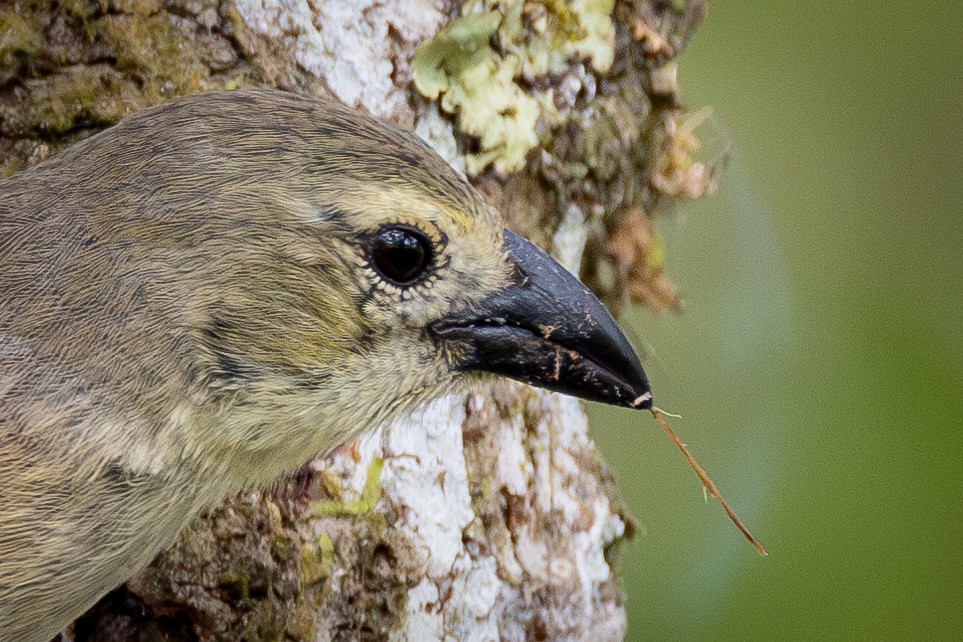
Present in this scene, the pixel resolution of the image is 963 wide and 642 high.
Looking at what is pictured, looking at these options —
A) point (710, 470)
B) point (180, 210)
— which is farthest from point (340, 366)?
point (710, 470)

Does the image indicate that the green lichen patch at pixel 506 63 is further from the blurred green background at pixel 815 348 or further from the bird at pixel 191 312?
the blurred green background at pixel 815 348

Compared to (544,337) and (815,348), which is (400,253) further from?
(815,348)

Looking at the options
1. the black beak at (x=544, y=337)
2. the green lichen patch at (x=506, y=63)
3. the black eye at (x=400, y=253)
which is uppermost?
the green lichen patch at (x=506, y=63)

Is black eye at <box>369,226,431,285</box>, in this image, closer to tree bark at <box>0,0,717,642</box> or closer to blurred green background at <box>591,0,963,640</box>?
tree bark at <box>0,0,717,642</box>

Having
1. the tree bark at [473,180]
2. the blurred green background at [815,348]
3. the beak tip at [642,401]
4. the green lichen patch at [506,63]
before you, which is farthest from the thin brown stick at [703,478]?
the blurred green background at [815,348]

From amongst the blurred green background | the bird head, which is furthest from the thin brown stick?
the blurred green background

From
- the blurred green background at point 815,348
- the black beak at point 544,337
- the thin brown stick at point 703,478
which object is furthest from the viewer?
the blurred green background at point 815,348

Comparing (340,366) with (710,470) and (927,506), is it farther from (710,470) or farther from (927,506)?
(927,506)
